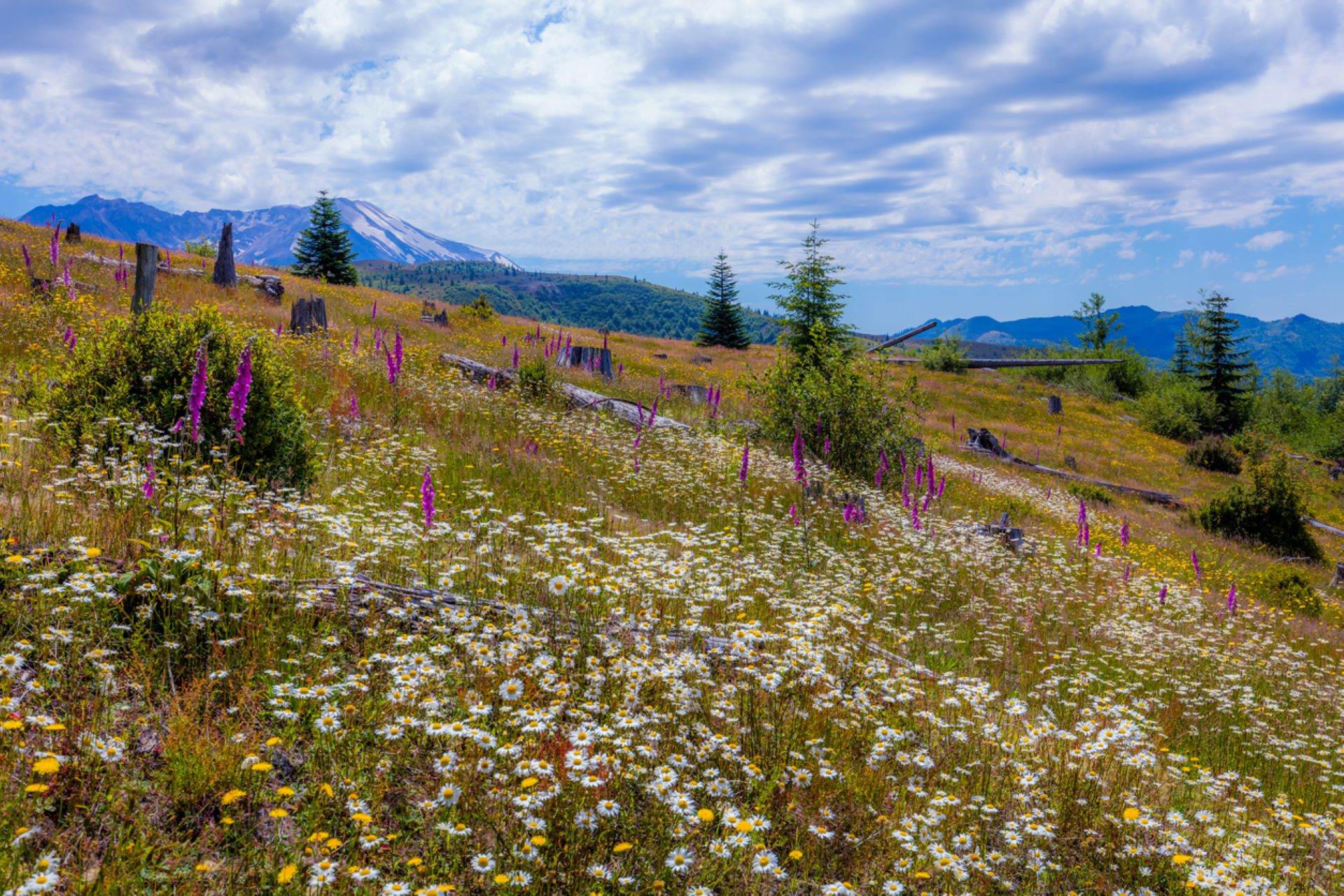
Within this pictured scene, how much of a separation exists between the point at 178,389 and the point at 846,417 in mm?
12545

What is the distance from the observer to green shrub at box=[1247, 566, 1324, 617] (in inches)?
561

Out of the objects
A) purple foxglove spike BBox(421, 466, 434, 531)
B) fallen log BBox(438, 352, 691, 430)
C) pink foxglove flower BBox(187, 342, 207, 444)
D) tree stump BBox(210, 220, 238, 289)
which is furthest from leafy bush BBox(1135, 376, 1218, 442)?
pink foxglove flower BBox(187, 342, 207, 444)

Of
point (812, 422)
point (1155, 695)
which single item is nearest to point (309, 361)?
point (812, 422)

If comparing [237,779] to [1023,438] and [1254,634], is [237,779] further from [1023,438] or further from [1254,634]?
[1023,438]

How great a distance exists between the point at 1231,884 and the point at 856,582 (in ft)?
15.3

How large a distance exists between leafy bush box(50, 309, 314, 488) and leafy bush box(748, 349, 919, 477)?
10591mm

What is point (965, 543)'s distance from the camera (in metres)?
11.8

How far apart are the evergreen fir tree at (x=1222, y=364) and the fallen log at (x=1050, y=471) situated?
1149 inches

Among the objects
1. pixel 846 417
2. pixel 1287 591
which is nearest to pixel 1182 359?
pixel 1287 591

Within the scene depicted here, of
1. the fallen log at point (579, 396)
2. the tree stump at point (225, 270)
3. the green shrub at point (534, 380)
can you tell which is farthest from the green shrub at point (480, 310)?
the green shrub at point (534, 380)

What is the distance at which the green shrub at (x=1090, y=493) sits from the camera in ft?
75.1

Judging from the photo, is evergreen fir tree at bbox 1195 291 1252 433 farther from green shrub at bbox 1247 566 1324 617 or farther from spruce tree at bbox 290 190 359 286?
spruce tree at bbox 290 190 359 286

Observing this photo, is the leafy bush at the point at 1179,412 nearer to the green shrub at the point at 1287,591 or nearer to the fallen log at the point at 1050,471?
the fallen log at the point at 1050,471

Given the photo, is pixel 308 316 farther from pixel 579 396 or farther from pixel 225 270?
pixel 579 396
